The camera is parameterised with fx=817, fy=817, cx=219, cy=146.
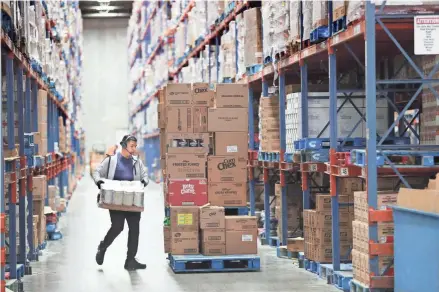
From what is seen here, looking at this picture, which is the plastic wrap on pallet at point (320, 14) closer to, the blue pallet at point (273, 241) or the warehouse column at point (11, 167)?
the warehouse column at point (11, 167)

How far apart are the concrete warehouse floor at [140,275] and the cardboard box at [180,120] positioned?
1.65 meters

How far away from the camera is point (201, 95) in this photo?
9820 mm

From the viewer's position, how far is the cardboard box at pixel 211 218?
934 cm

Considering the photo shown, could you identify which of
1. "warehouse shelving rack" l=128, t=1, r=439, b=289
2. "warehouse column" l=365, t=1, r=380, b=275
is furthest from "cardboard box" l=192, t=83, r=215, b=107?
"warehouse column" l=365, t=1, r=380, b=275

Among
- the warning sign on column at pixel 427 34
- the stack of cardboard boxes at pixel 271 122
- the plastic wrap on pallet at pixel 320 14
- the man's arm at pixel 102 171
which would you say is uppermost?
the plastic wrap on pallet at pixel 320 14

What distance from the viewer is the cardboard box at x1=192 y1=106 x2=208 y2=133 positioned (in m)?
9.74

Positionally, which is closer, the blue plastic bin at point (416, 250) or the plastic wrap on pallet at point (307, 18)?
the blue plastic bin at point (416, 250)

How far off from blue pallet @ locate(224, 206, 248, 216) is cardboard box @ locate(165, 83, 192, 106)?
55.0 inches

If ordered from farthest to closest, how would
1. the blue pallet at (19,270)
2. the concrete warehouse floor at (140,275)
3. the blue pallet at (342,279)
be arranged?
the blue pallet at (19,270) → the concrete warehouse floor at (140,275) → the blue pallet at (342,279)

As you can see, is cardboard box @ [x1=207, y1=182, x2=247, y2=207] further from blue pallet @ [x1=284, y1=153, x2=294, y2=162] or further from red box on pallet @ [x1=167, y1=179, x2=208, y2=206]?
blue pallet @ [x1=284, y1=153, x2=294, y2=162]

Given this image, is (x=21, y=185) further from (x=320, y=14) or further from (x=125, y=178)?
Result: (x=320, y=14)

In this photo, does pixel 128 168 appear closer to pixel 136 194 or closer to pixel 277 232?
pixel 136 194

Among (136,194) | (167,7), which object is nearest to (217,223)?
(136,194)

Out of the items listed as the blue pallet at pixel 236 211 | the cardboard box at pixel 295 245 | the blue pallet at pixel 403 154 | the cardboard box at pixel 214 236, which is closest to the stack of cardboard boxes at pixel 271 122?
the blue pallet at pixel 236 211
